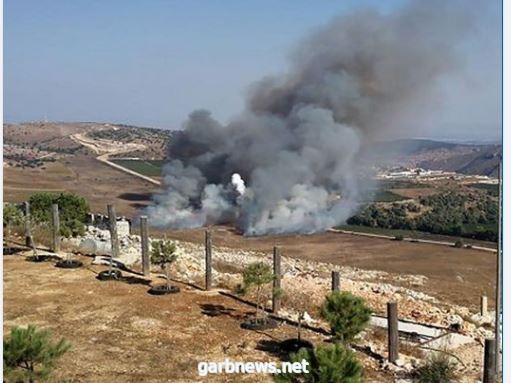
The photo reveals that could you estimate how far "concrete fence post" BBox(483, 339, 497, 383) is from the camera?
190 inches

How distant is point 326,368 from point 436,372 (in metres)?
2.41

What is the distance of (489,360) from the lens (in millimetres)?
4910

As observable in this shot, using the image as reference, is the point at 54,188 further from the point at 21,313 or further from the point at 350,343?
the point at 350,343

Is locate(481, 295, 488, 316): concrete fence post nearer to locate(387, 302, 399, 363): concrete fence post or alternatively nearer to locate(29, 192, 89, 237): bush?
locate(387, 302, 399, 363): concrete fence post

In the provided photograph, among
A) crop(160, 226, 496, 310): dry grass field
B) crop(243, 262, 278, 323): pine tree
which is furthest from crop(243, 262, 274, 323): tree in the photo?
crop(160, 226, 496, 310): dry grass field

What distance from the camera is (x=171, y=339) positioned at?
7.50 m

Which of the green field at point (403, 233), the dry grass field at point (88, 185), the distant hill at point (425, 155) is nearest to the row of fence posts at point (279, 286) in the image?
the dry grass field at point (88, 185)

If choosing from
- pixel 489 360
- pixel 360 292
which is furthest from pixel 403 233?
pixel 489 360

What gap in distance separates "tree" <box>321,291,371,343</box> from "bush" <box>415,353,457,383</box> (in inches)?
30.3

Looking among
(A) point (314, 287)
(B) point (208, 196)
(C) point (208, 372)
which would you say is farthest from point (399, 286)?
(B) point (208, 196)

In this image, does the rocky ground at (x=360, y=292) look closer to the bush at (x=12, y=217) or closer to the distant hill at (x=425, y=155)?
the bush at (x=12, y=217)

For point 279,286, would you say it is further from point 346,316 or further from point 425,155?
point 425,155

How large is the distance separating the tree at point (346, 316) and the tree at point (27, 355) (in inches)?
125

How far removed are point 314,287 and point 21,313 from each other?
185 inches
